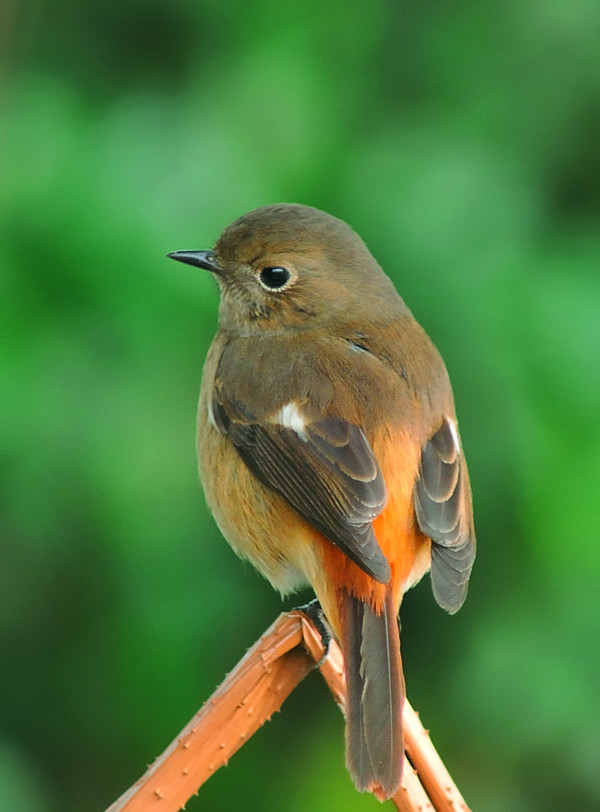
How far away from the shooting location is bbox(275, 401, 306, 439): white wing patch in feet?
8.42

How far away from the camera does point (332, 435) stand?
2506 millimetres

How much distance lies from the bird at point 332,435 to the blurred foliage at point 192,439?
406 millimetres

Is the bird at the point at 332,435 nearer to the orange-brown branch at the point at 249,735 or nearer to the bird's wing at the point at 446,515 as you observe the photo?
the bird's wing at the point at 446,515

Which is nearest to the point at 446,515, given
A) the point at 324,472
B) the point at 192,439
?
the point at 324,472

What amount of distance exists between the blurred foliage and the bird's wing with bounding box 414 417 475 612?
2.21 ft

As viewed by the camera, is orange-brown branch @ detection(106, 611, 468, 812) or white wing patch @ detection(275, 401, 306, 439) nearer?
orange-brown branch @ detection(106, 611, 468, 812)

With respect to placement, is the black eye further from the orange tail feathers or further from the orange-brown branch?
the orange-brown branch

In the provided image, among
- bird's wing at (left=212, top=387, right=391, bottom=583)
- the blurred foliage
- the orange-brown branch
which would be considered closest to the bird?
bird's wing at (left=212, top=387, right=391, bottom=583)

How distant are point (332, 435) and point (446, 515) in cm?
28

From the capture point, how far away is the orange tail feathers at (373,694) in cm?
176

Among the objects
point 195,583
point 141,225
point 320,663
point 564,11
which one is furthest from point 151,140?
point 320,663

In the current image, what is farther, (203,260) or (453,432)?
(203,260)

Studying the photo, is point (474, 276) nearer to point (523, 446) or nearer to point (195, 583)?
point (523, 446)

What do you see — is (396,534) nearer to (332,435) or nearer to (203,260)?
(332,435)
